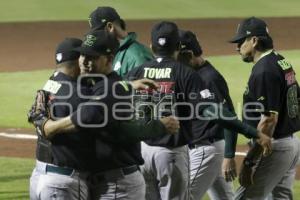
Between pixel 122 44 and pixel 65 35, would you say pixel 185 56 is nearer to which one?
pixel 122 44

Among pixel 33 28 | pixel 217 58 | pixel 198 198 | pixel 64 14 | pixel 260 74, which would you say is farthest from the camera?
pixel 64 14

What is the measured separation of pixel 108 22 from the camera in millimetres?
7836

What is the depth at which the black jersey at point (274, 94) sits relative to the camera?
22.7ft

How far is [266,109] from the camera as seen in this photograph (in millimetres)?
6910

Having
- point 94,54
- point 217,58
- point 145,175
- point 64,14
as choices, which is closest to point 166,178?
point 145,175

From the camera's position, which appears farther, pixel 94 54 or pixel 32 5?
pixel 32 5

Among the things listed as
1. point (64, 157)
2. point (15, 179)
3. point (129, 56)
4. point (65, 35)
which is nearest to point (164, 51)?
A: point (129, 56)

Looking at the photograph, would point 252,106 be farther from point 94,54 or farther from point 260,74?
point 94,54

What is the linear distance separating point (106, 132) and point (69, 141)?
249 millimetres

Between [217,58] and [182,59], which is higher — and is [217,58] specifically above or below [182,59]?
below

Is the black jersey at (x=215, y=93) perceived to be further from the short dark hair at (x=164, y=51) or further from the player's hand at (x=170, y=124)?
the player's hand at (x=170, y=124)

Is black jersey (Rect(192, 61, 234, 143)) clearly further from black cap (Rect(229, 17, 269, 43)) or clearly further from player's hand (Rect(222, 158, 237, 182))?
black cap (Rect(229, 17, 269, 43))

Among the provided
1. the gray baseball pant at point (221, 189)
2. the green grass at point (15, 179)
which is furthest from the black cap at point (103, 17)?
the green grass at point (15, 179)

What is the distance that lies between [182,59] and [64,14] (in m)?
20.9
